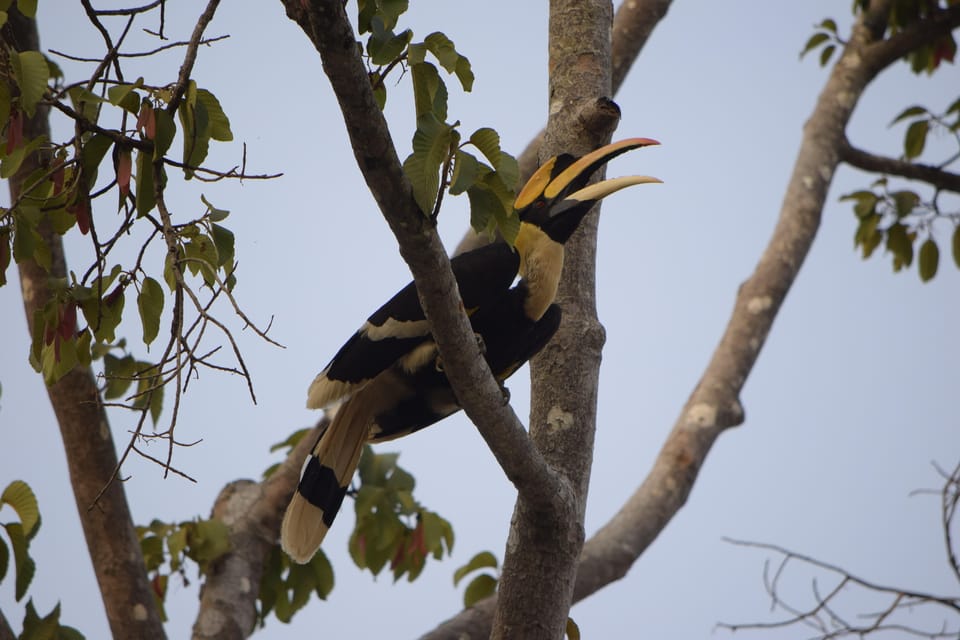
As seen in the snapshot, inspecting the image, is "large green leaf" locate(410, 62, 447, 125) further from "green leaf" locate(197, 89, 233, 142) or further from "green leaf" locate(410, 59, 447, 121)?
"green leaf" locate(197, 89, 233, 142)

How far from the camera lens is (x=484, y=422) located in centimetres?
205

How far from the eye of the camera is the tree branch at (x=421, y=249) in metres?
1.56

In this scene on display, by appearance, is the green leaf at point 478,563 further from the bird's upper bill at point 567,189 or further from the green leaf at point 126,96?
A: the green leaf at point 126,96

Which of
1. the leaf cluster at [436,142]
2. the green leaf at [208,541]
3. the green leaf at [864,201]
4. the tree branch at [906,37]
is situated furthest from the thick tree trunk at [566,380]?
the tree branch at [906,37]

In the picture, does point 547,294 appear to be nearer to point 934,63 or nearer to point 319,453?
point 319,453

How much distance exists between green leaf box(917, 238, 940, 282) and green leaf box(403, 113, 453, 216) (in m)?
3.49

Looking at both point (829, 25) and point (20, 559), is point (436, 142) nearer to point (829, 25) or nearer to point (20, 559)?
point (20, 559)

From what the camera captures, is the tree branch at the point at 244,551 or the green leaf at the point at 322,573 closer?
the tree branch at the point at 244,551

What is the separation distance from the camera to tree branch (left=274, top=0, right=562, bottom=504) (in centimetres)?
156

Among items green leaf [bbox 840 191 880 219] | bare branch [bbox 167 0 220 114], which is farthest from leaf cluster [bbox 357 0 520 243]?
green leaf [bbox 840 191 880 219]

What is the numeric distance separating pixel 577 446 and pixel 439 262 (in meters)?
0.83

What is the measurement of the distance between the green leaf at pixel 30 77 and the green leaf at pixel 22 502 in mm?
1150

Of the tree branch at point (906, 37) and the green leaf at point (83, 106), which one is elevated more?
the tree branch at point (906, 37)

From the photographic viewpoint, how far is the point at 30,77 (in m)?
1.67
